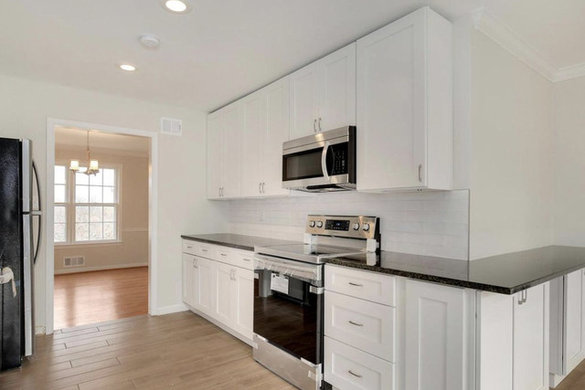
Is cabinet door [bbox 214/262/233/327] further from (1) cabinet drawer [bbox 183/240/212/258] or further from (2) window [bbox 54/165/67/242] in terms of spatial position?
(2) window [bbox 54/165/67/242]

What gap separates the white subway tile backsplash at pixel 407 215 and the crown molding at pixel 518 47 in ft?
3.67

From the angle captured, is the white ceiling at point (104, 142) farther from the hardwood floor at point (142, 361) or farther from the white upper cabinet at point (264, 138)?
the hardwood floor at point (142, 361)

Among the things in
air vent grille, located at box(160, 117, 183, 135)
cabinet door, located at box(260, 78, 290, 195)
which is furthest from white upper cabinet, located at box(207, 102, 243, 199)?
cabinet door, located at box(260, 78, 290, 195)

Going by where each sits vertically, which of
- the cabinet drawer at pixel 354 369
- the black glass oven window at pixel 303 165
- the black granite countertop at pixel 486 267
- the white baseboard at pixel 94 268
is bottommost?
the white baseboard at pixel 94 268

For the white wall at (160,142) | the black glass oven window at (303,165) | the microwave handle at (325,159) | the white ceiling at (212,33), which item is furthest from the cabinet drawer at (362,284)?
the white wall at (160,142)

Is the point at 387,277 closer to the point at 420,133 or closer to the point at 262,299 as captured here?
the point at 420,133

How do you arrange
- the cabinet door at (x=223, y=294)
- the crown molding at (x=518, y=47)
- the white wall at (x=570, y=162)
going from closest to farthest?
1. the crown molding at (x=518, y=47)
2. the white wall at (x=570, y=162)
3. the cabinet door at (x=223, y=294)

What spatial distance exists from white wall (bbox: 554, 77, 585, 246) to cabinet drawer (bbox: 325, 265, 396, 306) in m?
2.23

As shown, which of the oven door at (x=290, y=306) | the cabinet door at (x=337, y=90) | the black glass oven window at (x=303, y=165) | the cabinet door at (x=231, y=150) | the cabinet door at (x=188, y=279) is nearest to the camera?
the oven door at (x=290, y=306)

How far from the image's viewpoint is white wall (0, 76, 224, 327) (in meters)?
3.54

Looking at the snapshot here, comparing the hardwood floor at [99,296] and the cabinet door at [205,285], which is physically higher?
the cabinet door at [205,285]

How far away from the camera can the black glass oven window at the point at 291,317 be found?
2447 mm


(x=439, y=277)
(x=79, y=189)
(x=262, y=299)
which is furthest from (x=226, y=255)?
(x=79, y=189)

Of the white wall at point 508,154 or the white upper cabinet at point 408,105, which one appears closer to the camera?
the white upper cabinet at point 408,105
